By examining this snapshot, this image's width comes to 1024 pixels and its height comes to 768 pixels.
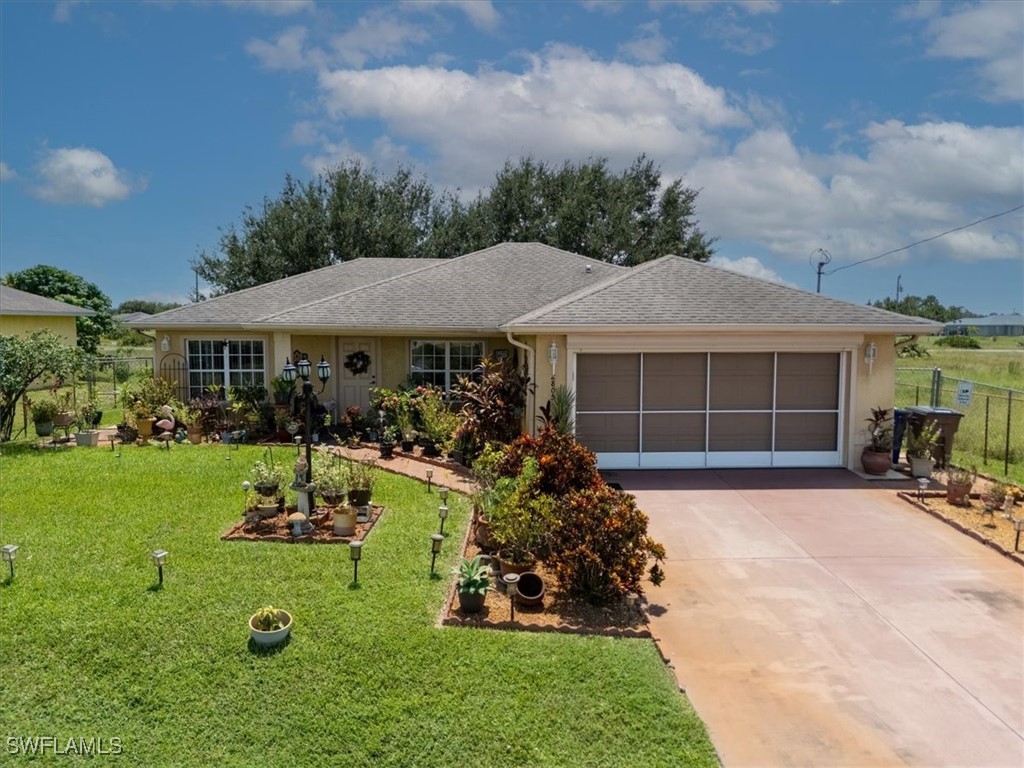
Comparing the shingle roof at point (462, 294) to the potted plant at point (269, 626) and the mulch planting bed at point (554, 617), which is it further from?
the potted plant at point (269, 626)

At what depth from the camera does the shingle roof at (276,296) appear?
16.0m

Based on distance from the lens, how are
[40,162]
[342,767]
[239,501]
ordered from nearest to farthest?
[342,767] < [239,501] < [40,162]

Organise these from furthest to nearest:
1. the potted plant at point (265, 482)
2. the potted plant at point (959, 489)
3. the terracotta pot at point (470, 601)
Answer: the potted plant at point (959, 489)
the potted plant at point (265, 482)
the terracotta pot at point (470, 601)

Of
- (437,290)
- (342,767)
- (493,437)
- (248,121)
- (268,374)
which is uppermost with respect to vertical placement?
(248,121)

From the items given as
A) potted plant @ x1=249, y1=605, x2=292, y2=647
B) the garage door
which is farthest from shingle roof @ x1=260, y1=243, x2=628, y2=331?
potted plant @ x1=249, y1=605, x2=292, y2=647

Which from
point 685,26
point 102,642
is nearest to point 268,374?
point 102,642

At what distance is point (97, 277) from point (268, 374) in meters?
34.9

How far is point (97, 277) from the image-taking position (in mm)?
42688

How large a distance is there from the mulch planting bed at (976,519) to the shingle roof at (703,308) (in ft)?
10.4

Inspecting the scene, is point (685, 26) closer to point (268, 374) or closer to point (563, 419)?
point (563, 419)

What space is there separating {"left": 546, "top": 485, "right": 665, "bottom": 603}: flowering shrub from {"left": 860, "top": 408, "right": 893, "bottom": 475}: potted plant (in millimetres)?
7554

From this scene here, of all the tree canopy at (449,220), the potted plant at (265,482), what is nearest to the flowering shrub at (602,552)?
the potted plant at (265,482)

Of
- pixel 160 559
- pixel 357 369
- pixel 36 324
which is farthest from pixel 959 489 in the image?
pixel 36 324

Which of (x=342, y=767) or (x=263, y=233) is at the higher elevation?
(x=263, y=233)
